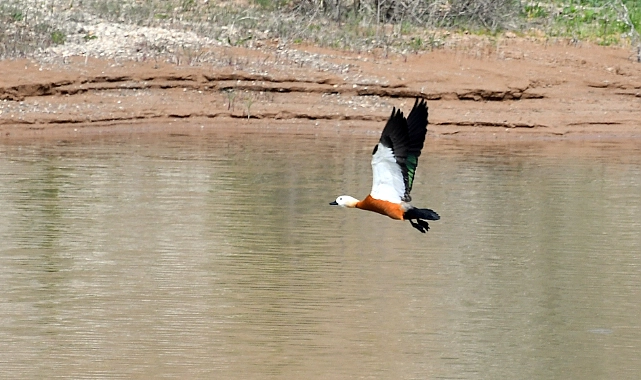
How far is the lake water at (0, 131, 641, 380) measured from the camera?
28.1 feet

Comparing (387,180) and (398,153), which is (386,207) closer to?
(387,180)

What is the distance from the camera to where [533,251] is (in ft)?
37.4

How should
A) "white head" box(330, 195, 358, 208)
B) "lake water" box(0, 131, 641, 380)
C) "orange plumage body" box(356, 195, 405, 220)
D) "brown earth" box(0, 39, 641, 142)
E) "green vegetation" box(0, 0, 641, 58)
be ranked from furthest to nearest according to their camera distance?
"green vegetation" box(0, 0, 641, 58) < "brown earth" box(0, 39, 641, 142) < "white head" box(330, 195, 358, 208) < "orange plumage body" box(356, 195, 405, 220) < "lake water" box(0, 131, 641, 380)

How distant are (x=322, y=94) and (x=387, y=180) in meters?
9.21

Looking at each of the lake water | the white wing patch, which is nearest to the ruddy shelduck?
the white wing patch

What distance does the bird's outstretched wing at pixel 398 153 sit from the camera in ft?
31.1

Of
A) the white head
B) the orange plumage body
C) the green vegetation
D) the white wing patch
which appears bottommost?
the white head

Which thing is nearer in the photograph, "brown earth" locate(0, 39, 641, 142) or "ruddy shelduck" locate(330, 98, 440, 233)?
"ruddy shelduck" locate(330, 98, 440, 233)

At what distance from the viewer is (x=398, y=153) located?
9.59m

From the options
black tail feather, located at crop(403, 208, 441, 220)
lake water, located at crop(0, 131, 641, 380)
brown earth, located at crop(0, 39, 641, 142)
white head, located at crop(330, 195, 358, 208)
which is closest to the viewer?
lake water, located at crop(0, 131, 641, 380)

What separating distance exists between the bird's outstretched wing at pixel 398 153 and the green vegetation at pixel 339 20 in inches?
403

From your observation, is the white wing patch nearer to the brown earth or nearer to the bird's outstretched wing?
the bird's outstretched wing

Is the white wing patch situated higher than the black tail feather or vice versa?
the white wing patch

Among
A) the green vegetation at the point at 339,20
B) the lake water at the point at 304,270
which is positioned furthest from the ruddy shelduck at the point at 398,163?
the green vegetation at the point at 339,20
